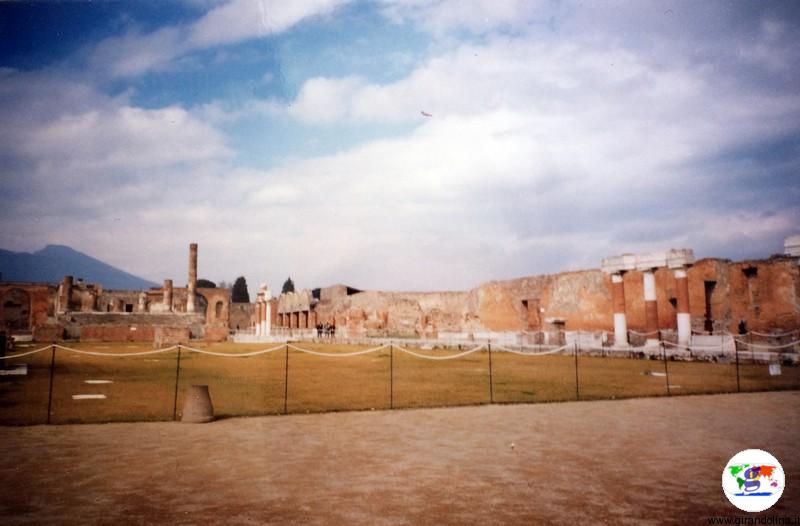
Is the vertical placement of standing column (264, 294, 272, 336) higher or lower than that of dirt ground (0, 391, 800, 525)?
higher

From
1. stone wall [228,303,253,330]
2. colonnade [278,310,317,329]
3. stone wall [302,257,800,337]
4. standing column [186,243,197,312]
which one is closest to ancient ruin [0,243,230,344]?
standing column [186,243,197,312]

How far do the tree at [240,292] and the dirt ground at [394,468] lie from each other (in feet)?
338

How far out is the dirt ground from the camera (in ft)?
15.7

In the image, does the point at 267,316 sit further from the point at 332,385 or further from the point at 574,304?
the point at 332,385

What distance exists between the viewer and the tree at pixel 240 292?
108062 mm

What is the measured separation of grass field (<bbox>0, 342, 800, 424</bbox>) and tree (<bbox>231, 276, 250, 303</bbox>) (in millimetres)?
86732

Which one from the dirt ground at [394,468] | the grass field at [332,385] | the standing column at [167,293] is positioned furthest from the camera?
the standing column at [167,293]

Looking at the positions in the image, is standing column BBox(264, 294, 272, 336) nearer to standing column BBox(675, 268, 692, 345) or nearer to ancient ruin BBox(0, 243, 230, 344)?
ancient ruin BBox(0, 243, 230, 344)

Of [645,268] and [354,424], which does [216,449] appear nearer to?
[354,424]

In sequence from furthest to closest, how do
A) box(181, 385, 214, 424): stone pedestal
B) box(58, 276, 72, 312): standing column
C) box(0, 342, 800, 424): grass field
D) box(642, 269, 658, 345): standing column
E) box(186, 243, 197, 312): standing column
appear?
1. box(186, 243, 197, 312): standing column
2. box(58, 276, 72, 312): standing column
3. box(642, 269, 658, 345): standing column
4. box(0, 342, 800, 424): grass field
5. box(181, 385, 214, 424): stone pedestal

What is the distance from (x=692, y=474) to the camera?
605 cm

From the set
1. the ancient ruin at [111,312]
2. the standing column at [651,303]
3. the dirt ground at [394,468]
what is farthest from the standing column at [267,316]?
the dirt ground at [394,468]

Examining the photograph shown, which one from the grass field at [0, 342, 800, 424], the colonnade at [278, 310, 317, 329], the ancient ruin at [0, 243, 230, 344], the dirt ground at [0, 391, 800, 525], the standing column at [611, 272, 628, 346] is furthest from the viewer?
the colonnade at [278, 310, 317, 329]

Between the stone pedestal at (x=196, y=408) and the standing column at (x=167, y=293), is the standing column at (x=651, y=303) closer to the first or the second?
the stone pedestal at (x=196, y=408)
